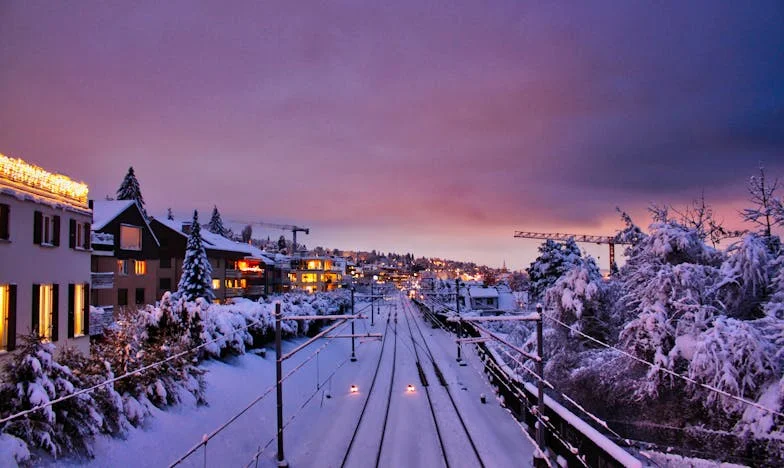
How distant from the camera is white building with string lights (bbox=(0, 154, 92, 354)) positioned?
50.3ft

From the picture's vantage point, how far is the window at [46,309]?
1664 cm

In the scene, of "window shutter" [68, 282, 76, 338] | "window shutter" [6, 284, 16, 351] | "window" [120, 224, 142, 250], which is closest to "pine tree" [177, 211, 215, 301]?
"window" [120, 224, 142, 250]

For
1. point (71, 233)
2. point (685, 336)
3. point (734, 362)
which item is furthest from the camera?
point (71, 233)

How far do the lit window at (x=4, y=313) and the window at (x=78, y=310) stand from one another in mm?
3487

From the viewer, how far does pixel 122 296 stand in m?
38.8

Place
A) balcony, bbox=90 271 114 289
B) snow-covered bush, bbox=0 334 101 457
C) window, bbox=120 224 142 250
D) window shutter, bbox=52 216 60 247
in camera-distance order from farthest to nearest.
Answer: window, bbox=120 224 142 250 < balcony, bbox=90 271 114 289 < window shutter, bbox=52 216 60 247 < snow-covered bush, bbox=0 334 101 457

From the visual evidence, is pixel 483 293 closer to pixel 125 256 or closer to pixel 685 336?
pixel 125 256

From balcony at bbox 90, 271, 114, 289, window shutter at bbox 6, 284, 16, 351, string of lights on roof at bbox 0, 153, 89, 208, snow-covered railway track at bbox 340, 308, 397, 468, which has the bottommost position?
snow-covered railway track at bbox 340, 308, 397, 468

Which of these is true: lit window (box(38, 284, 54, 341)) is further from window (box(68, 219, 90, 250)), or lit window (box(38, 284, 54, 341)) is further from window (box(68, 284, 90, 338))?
window (box(68, 219, 90, 250))

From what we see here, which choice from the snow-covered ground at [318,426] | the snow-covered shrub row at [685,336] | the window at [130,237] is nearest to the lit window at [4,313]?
the snow-covered ground at [318,426]

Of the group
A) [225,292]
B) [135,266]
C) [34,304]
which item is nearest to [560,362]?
[34,304]

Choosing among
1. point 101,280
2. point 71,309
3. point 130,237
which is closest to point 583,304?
point 71,309

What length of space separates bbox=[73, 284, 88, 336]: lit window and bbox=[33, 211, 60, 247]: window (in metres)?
2.36

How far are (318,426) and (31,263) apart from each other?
11.7 metres
